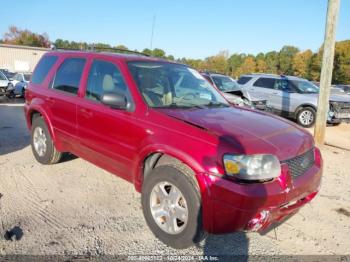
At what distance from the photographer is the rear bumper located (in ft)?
9.09

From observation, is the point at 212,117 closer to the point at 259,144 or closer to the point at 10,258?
the point at 259,144

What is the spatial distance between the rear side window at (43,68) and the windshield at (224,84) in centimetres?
690

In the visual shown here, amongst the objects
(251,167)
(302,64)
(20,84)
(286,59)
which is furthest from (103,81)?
(286,59)

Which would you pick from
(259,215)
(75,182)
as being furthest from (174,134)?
(75,182)

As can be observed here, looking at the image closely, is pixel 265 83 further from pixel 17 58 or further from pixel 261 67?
pixel 261 67

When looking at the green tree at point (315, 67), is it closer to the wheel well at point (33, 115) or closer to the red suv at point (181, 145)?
the wheel well at point (33, 115)

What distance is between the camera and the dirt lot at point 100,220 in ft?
10.7

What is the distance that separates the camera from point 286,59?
7988cm

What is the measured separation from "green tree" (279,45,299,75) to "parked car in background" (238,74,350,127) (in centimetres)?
6684

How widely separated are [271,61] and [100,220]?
8523cm

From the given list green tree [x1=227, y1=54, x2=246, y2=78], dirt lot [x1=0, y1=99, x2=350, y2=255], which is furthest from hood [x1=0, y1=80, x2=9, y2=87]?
green tree [x1=227, y1=54, x2=246, y2=78]

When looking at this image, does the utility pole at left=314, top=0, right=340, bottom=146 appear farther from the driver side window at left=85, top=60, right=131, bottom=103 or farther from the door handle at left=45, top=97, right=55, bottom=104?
the door handle at left=45, top=97, right=55, bottom=104

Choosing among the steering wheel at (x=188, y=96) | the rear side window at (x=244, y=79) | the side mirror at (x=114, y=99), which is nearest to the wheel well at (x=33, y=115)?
the side mirror at (x=114, y=99)

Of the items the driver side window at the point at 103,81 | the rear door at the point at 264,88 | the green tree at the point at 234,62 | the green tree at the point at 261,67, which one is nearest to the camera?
the driver side window at the point at 103,81
